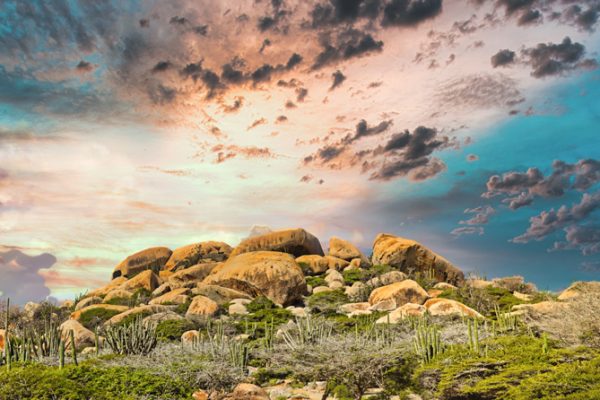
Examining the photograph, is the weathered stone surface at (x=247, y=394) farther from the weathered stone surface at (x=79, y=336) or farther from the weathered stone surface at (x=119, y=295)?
the weathered stone surface at (x=119, y=295)

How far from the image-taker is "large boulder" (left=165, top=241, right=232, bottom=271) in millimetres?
57688

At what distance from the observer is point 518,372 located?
11.2 metres

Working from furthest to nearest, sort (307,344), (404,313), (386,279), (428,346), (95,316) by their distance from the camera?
1. (386,279)
2. (95,316)
3. (404,313)
4. (307,344)
5. (428,346)

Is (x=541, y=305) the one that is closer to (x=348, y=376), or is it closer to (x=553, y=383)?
(x=348, y=376)

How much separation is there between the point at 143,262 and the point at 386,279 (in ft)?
110

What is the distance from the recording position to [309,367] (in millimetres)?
15242

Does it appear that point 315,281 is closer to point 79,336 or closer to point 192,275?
point 192,275

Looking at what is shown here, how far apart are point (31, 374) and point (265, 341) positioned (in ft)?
42.3

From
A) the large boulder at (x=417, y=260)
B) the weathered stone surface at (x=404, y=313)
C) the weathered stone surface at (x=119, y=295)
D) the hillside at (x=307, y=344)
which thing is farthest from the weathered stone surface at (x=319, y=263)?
the weathered stone surface at (x=404, y=313)

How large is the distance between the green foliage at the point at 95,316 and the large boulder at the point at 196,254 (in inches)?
870

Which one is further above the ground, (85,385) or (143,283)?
(143,283)

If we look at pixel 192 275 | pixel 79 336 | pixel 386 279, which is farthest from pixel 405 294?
pixel 192 275

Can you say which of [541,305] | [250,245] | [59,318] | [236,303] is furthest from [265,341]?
[250,245]

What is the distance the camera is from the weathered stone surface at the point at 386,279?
128 ft
